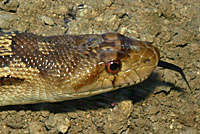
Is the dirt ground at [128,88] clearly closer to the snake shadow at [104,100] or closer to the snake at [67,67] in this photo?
the snake shadow at [104,100]

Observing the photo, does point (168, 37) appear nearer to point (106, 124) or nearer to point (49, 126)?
point (106, 124)

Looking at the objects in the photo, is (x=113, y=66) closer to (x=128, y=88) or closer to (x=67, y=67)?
(x=67, y=67)

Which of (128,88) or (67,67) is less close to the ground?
(67,67)

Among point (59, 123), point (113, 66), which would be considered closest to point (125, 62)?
point (113, 66)

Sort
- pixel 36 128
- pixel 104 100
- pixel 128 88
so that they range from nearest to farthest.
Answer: pixel 36 128, pixel 104 100, pixel 128 88

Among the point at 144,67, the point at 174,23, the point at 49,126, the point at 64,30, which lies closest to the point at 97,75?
the point at 144,67

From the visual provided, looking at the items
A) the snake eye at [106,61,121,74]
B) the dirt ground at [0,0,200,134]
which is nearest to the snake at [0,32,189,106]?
the snake eye at [106,61,121,74]
